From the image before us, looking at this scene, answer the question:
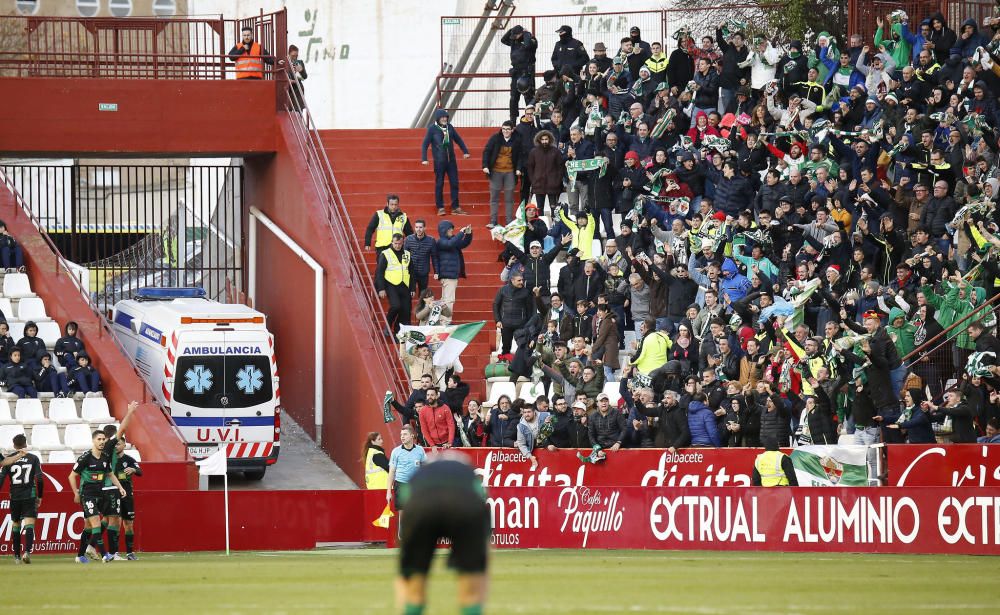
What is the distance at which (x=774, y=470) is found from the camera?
21.0 meters

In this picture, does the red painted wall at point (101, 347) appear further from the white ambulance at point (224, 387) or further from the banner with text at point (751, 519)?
the banner with text at point (751, 519)

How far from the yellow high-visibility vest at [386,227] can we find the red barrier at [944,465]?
34.9 ft

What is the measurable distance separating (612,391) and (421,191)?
8.78m

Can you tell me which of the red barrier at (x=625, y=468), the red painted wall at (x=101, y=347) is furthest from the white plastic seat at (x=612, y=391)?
the red painted wall at (x=101, y=347)

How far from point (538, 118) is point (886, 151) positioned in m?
7.63

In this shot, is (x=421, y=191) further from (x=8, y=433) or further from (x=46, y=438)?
(x=8, y=433)

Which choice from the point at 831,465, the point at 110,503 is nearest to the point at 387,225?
the point at 110,503

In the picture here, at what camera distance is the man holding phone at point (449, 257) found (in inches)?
1109

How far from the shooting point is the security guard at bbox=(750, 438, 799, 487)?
20.8 m

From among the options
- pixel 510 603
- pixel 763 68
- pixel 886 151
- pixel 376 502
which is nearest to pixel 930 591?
pixel 510 603

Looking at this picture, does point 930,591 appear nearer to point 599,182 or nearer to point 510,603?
point 510,603

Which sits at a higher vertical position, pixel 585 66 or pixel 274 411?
pixel 585 66

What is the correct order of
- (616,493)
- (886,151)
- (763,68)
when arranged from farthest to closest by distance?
(763,68), (886,151), (616,493)

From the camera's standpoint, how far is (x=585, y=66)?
103 ft
